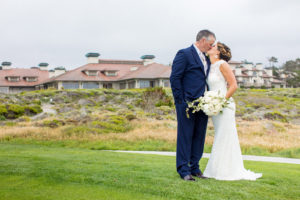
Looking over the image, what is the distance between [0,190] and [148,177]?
7.16ft

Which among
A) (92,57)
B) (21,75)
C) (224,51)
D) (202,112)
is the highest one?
(92,57)

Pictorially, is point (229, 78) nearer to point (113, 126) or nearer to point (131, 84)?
point (113, 126)

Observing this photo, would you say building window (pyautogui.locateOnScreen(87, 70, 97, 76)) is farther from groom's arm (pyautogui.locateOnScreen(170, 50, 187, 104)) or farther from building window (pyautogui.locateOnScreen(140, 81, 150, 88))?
groom's arm (pyautogui.locateOnScreen(170, 50, 187, 104))

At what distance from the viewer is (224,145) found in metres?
5.61

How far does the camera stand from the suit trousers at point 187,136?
535 cm

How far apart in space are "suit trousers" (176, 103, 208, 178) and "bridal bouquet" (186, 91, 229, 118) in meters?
0.16

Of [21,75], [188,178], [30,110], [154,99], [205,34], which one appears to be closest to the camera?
[188,178]

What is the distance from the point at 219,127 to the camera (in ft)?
18.7

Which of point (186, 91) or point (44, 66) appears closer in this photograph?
point (186, 91)

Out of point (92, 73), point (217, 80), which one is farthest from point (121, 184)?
point (92, 73)

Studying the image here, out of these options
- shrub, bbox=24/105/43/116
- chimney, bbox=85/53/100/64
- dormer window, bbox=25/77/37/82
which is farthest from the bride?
dormer window, bbox=25/77/37/82

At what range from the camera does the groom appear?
5316 mm

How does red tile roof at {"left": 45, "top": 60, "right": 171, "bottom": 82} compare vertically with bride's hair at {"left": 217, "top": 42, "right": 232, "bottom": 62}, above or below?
above

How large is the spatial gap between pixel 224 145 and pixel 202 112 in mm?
724
